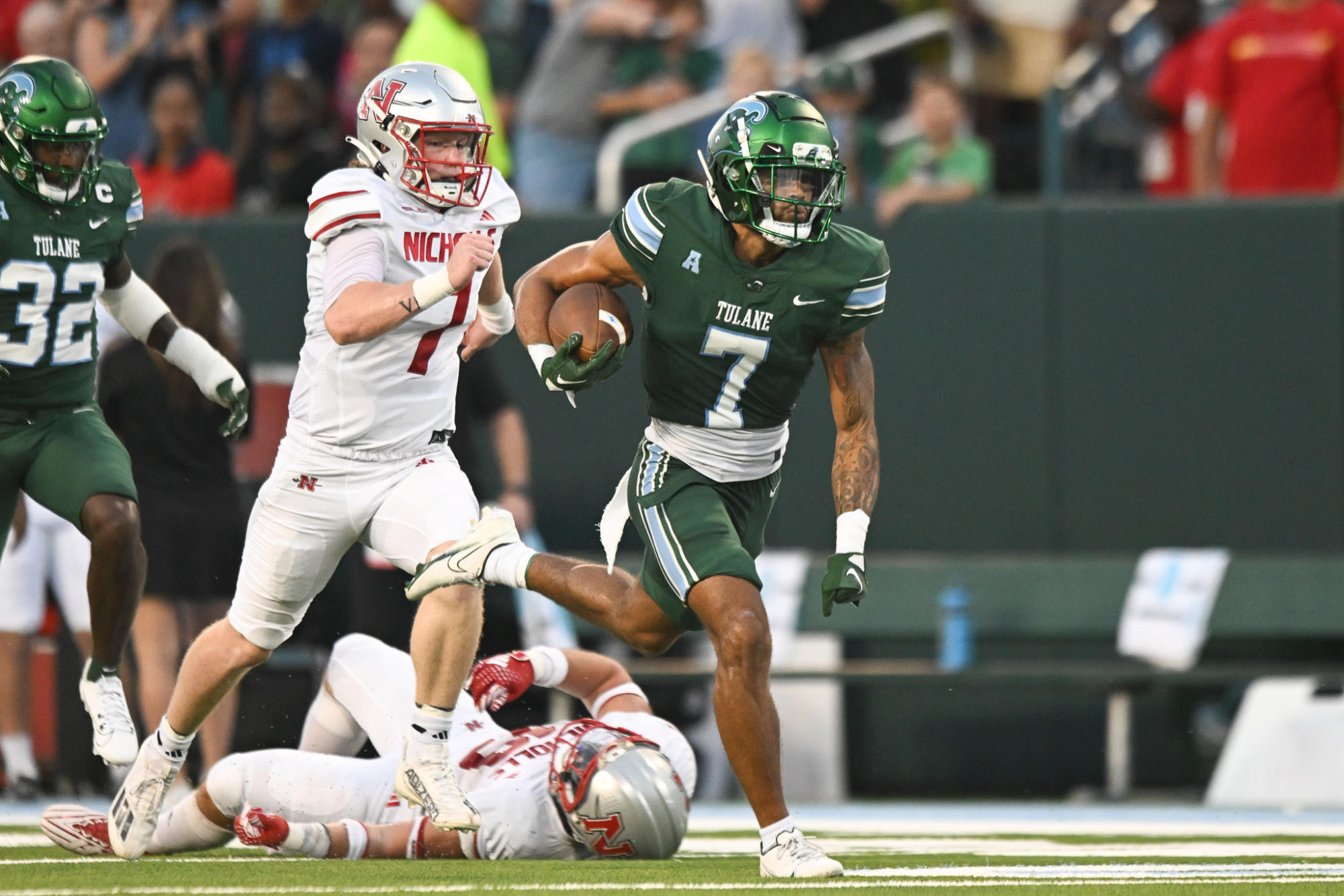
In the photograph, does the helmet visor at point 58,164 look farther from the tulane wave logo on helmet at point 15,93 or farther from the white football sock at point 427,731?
the white football sock at point 427,731

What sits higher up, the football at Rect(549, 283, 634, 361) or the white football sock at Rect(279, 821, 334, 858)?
the football at Rect(549, 283, 634, 361)

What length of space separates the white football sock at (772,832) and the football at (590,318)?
1312mm

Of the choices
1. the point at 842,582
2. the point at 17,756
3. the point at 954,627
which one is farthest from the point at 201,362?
the point at 954,627

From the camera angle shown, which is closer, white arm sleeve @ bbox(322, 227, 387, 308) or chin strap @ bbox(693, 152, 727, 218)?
white arm sleeve @ bbox(322, 227, 387, 308)

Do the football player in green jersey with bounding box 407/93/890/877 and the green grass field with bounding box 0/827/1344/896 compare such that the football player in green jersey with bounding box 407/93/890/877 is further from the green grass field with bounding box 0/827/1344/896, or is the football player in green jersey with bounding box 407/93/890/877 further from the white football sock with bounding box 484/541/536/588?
the green grass field with bounding box 0/827/1344/896

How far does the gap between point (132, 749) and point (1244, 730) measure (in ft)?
15.9

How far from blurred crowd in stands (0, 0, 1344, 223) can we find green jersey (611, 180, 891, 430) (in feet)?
12.0

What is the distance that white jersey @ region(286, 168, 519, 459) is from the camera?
5547 millimetres

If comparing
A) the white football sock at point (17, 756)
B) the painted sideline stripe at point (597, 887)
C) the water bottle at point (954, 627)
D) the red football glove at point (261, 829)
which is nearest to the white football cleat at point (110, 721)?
the red football glove at point (261, 829)

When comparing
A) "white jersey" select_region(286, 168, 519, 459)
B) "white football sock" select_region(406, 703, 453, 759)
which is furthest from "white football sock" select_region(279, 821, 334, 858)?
"white jersey" select_region(286, 168, 519, 459)

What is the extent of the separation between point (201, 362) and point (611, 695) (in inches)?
62.4

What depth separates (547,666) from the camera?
5.98 metres

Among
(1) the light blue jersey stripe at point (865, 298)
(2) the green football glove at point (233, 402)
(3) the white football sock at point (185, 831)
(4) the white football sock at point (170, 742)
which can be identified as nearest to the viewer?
(1) the light blue jersey stripe at point (865, 298)

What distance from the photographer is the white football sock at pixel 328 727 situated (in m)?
6.08
